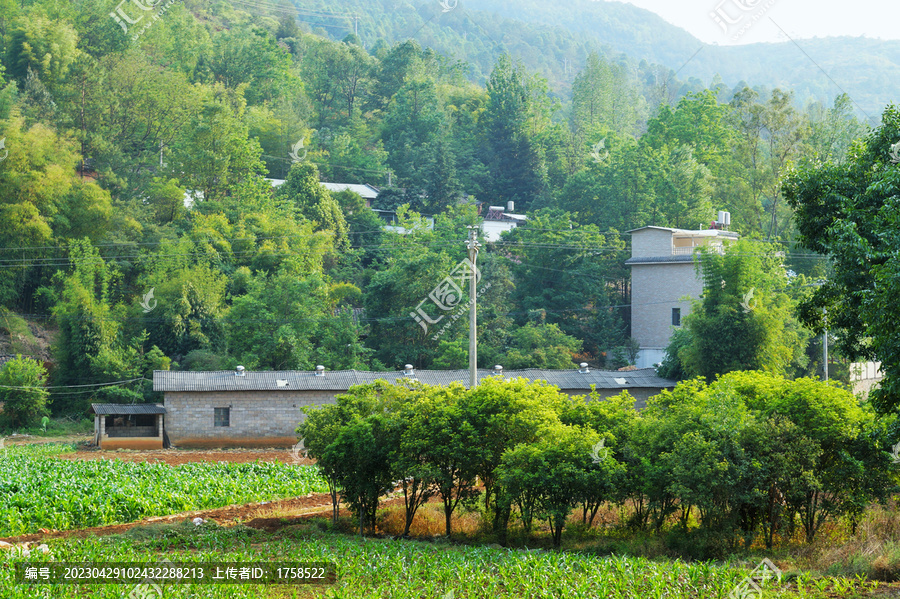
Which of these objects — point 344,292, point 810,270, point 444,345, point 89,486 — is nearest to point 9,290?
point 344,292

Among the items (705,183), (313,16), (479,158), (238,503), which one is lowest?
(238,503)

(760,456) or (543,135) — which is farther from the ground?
(543,135)

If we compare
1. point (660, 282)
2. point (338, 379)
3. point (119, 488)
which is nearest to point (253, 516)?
point (119, 488)

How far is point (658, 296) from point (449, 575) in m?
34.7

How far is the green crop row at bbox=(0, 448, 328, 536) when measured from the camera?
1942 centimetres

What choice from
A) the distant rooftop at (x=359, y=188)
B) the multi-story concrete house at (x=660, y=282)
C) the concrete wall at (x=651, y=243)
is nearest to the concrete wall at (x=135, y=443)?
the multi-story concrete house at (x=660, y=282)

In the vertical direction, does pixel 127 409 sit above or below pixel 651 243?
below

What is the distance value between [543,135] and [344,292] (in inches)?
1138

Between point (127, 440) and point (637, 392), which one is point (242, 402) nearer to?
point (127, 440)

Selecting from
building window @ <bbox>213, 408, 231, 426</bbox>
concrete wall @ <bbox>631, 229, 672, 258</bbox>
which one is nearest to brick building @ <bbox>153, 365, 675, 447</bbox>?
building window @ <bbox>213, 408, 231, 426</bbox>

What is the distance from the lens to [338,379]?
1384 inches

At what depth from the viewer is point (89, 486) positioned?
21.6 meters

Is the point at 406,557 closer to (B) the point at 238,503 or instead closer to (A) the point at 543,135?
(B) the point at 238,503

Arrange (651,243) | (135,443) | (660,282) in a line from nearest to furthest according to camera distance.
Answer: (135,443), (660,282), (651,243)
